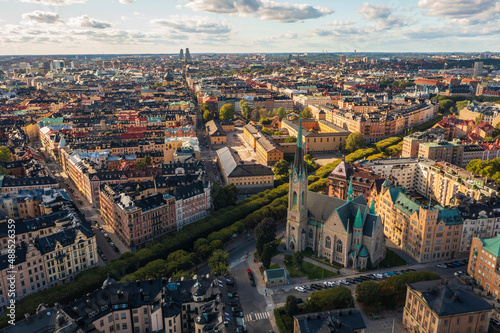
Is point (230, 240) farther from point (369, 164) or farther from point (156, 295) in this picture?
point (369, 164)

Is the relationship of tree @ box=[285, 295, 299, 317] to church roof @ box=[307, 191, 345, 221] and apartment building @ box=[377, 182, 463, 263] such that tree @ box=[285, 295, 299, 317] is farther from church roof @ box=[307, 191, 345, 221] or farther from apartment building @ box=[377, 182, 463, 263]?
apartment building @ box=[377, 182, 463, 263]

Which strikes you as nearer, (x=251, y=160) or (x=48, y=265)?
(x=48, y=265)

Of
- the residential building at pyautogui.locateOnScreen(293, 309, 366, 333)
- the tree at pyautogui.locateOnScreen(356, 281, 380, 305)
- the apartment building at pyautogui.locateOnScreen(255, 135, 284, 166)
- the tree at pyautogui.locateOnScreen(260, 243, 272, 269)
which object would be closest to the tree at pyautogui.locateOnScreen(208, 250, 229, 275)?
the tree at pyautogui.locateOnScreen(260, 243, 272, 269)

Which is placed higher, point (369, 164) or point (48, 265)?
point (369, 164)

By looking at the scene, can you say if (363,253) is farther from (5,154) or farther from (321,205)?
(5,154)

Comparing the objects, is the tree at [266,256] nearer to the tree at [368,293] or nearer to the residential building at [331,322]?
the tree at [368,293]

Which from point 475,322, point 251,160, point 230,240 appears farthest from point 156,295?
point 251,160

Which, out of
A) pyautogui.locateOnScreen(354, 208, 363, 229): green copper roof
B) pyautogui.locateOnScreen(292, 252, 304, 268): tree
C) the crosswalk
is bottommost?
the crosswalk

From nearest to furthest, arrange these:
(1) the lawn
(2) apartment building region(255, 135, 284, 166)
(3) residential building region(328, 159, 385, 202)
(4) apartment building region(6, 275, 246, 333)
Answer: (4) apartment building region(6, 275, 246, 333) → (1) the lawn → (3) residential building region(328, 159, 385, 202) → (2) apartment building region(255, 135, 284, 166)

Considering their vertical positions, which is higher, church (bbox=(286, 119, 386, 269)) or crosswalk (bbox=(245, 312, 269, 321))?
church (bbox=(286, 119, 386, 269))
